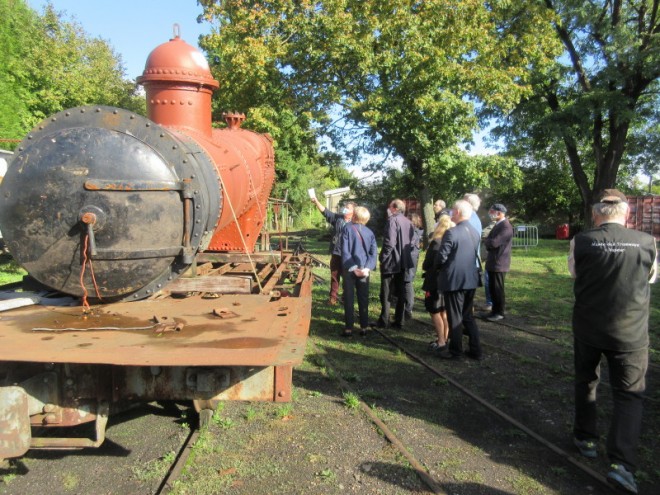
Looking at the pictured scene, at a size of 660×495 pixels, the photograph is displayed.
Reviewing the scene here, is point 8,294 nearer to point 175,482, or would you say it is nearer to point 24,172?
point 24,172

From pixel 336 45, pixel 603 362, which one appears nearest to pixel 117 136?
pixel 603 362

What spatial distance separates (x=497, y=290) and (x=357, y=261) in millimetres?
2394

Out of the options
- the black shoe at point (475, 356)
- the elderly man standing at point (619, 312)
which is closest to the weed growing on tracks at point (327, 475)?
the elderly man standing at point (619, 312)

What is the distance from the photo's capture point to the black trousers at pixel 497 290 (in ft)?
24.5

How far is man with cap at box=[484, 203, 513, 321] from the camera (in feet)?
24.0

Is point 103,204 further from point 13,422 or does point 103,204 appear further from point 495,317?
point 495,317

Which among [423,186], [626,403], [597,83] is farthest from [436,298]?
[597,83]

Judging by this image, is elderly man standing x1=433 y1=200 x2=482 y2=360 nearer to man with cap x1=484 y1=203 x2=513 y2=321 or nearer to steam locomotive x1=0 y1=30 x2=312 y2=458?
man with cap x1=484 y1=203 x2=513 y2=321

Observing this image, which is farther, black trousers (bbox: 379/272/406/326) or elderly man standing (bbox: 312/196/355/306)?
elderly man standing (bbox: 312/196/355/306)

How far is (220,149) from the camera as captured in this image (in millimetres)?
4598

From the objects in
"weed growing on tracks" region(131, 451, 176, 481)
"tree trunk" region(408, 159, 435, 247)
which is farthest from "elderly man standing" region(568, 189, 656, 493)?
"tree trunk" region(408, 159, 435, 247)

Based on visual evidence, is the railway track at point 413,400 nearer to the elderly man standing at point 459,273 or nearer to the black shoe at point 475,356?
the black shoe at point 475,356

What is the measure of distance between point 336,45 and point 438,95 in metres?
3.34

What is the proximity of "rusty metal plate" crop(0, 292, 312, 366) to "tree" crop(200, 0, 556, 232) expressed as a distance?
39.0ft
